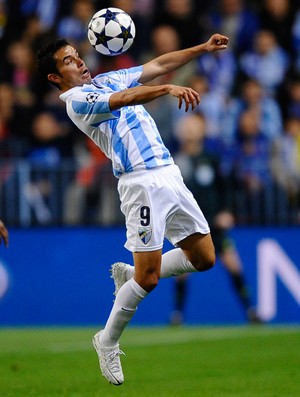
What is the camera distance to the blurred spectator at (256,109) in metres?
16.5

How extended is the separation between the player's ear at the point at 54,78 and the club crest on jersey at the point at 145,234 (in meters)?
1.37

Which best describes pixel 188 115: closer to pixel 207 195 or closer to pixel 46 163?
pixel 207 195

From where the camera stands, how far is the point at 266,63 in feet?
57.7

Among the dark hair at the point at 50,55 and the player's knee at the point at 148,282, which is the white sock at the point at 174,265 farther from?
the dark hair at the point at 50,55

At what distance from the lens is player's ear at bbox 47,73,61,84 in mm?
9078

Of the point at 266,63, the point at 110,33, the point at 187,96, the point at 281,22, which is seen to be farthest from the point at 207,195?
the point at 187,96

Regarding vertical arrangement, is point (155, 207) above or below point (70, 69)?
below

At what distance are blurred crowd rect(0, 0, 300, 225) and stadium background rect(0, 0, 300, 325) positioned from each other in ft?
0.09

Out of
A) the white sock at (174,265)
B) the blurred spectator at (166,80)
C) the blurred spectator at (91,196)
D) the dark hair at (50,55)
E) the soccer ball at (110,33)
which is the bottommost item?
the blurred spectator at (91,196)

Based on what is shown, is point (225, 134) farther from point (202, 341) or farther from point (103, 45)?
point (103, 45)

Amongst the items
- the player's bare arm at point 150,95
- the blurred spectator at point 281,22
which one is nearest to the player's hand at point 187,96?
the player's bare arm at point 150,95

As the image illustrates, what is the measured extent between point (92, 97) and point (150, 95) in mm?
617

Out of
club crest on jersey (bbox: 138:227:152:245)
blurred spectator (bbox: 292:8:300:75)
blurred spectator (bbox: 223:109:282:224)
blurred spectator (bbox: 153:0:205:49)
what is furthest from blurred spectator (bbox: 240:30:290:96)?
club crest on jersey (bbox: 138:227:152:245)

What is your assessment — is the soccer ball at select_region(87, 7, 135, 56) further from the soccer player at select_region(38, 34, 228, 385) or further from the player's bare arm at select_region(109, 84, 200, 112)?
the player's bare arm at select_region(109, 84, 200, 112)
